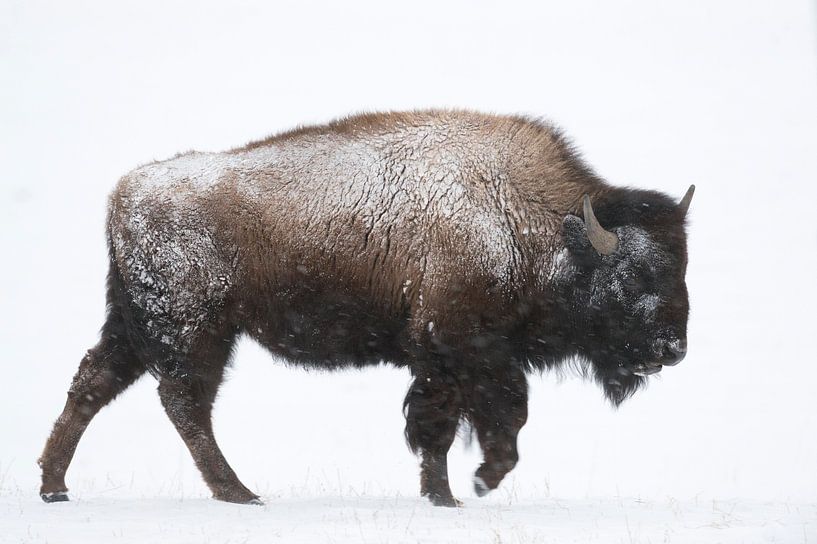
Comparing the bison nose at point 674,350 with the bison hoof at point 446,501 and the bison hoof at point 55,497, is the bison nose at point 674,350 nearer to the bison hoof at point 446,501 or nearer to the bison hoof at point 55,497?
the bison hoof at point 446,501

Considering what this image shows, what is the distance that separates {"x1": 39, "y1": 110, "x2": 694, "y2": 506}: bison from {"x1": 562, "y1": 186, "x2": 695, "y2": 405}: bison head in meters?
0.01

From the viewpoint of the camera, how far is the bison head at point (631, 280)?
7383 mm

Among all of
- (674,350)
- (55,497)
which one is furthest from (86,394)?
(674,350)

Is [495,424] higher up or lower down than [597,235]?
lower down

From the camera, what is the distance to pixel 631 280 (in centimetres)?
753

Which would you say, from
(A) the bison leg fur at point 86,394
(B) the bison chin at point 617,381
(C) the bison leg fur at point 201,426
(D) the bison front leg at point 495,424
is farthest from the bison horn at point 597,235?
(A) the bison leg fur at point 86,394

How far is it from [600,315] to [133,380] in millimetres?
3655

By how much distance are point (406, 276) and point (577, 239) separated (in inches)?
49.8

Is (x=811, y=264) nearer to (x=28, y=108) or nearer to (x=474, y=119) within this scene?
(x=474, y=119)

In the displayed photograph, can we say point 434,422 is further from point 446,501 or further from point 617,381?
point 617,381

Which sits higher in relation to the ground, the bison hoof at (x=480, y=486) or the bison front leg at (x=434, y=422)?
the bison front leg at (x=434, y=422)

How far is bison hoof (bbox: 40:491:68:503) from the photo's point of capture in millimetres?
7582

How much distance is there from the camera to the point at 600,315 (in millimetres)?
7684

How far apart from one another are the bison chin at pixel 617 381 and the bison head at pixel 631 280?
0.11 m
